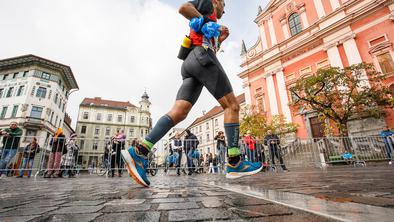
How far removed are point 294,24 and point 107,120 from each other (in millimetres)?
41753

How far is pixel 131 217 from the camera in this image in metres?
0.86

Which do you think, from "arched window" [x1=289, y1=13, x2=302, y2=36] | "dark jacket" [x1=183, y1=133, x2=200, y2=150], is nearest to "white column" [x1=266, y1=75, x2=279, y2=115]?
"arched window" [x1=289, y1=13, x2=302, y2=36]

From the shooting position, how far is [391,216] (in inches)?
26.7

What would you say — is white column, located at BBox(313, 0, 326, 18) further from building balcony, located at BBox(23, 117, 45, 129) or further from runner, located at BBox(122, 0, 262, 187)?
building balcony, located at BBox(23, 117, 45, 129)

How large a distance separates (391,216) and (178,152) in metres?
7.75

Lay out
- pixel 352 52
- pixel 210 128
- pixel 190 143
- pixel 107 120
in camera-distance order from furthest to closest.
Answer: pixel 107 120 < pixel 210 128 < pixel 352 52 < pixel 190 143

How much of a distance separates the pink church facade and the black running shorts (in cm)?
1731

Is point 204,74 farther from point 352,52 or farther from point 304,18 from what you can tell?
point 304,18

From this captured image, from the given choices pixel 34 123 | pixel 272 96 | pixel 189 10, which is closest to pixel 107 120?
pixel 34 123

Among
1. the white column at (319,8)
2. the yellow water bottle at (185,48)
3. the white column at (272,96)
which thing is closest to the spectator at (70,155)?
the yellow water bottle at (185,48)

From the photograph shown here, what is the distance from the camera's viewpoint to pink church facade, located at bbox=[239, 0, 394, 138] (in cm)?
1559

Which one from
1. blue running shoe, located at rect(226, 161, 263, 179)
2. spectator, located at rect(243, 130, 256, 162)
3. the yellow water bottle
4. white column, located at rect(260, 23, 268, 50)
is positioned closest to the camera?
blue running shoe, located at rect(226, 161, 263, 179)

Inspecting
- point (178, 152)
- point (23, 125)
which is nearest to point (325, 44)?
point (178, 152)

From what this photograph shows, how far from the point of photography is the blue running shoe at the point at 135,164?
2.22 meters
